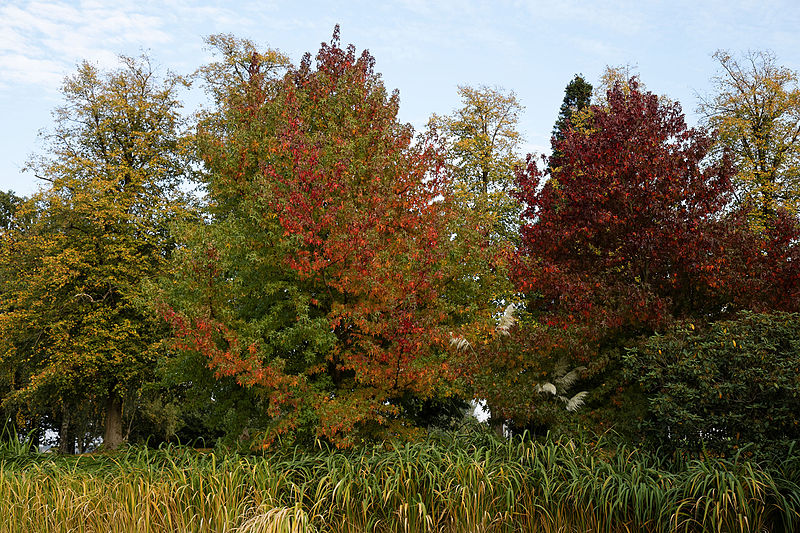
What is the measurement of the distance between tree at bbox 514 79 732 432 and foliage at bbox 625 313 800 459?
135cm

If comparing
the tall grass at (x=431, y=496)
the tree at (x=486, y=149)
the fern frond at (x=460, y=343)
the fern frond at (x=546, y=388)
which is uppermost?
the tree at (x=486, y=149)

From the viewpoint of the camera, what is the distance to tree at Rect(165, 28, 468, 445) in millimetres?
9539

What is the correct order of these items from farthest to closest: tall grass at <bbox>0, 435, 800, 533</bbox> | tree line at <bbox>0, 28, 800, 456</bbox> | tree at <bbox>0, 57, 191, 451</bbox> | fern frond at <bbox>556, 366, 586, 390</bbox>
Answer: tree at <bbox>0, 57, 191, 451</bbox>, fern frond at <bbox>556, 366, 586, 390</bbox>, tree line at <bbox>0, 28, 800, 456</bbox>, tall grass at <bbox>0, 435, 800, 533</bbox>

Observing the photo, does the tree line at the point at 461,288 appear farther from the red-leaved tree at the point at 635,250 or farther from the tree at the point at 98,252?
the tree at the point at 98,252

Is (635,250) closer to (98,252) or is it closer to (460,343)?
(460,343)

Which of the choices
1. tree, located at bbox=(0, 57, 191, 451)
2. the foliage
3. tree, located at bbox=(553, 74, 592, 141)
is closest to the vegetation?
the foliage

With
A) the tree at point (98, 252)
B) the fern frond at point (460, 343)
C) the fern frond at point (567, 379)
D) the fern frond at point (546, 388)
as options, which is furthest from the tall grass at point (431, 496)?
the tree at point (98, 252)

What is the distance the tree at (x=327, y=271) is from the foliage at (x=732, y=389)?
11.7ft

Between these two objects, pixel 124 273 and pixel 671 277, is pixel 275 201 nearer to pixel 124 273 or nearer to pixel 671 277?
pixel 671 277

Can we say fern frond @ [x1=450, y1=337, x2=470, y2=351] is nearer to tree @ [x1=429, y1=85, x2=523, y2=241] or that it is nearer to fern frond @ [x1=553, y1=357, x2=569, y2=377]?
fern frond @ [x1=553, y1=357, x2=569, y2=377]

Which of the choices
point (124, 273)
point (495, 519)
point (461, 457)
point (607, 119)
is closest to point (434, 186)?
point (607, 119)

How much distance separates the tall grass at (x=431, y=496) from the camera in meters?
6.25

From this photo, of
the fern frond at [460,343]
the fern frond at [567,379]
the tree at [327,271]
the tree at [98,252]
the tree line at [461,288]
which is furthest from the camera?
the tree at [98,252]

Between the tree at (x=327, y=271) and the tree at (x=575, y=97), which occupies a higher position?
the tree at (x=575, y=97)
